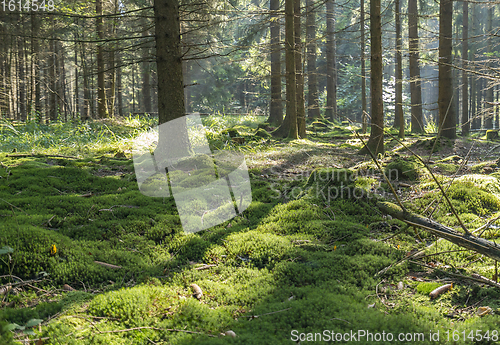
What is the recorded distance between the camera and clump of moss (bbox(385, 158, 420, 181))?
529cm

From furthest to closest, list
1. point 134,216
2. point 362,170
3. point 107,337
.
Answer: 1. point 362,170
2. point 134,216
3. point 107,337

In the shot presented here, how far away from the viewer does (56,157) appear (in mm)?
5914

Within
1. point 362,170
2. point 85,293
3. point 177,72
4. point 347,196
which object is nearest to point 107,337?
point 85,293

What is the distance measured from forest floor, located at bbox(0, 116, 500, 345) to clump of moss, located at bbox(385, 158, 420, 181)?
0.42 ft

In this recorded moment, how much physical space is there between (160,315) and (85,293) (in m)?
0.72

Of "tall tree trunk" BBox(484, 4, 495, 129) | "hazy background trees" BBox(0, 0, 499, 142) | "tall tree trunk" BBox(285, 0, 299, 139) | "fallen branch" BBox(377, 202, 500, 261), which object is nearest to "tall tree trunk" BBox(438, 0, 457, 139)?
"hazy background trees" BBox(0, 0, 499, 142)

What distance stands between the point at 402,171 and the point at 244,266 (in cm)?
369

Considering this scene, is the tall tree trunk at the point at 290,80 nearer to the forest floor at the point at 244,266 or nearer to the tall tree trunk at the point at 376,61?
the tall tree trunk at the point at 376,61

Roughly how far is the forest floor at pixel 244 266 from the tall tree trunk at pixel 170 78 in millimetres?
919

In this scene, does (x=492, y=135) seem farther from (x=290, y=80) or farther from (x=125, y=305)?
(x=125, y=305)

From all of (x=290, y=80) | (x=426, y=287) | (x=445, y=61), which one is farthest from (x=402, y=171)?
(x=445, y=61)

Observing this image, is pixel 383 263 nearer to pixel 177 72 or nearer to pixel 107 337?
pixel 107 337

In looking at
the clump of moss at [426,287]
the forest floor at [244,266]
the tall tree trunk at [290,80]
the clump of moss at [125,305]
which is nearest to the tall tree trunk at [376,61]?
the tall tree trunk at [290,80]

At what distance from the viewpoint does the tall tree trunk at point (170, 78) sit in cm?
495
